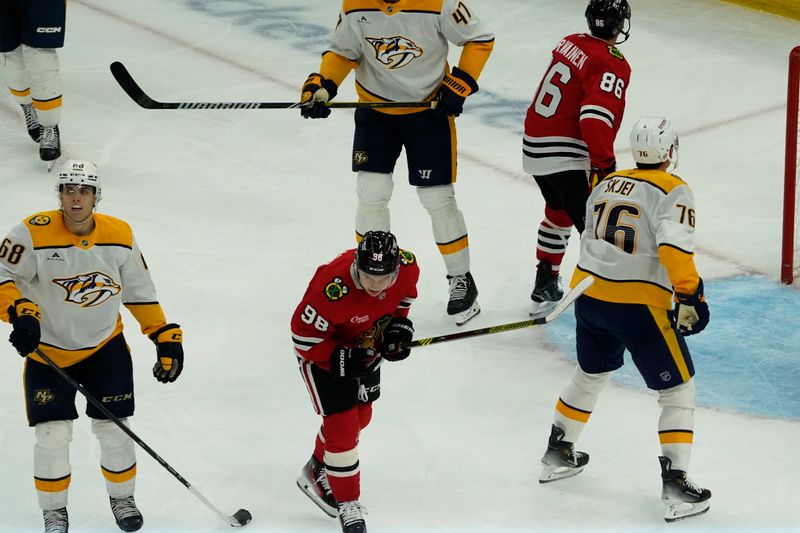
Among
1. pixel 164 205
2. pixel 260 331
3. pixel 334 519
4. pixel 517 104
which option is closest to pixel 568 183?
pixel 260 331

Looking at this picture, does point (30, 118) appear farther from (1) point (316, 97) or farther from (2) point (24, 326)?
(2) point (24, 326)

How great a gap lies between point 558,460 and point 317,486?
2.23 ft

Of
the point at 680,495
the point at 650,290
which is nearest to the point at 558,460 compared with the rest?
the point at 680,495

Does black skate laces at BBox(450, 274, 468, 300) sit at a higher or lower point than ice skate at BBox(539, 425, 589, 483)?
lower

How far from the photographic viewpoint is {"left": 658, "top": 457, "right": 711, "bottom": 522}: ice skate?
3.56m

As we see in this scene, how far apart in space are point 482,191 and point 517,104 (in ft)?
3.78

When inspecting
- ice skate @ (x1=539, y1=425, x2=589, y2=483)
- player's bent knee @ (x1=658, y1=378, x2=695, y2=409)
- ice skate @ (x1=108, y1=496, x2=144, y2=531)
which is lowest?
ice skate @ (x1=108, y1=496, x2=144, y2=531)

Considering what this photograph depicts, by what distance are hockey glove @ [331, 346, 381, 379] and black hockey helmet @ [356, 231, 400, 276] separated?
234 mm

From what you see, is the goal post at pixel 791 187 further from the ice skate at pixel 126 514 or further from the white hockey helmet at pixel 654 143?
the ice skate at pixel 126 514

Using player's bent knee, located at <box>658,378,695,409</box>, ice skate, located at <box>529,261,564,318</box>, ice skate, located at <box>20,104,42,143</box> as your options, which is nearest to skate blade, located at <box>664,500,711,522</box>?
player's bent knee, located at <box>658,378,695,409</box>

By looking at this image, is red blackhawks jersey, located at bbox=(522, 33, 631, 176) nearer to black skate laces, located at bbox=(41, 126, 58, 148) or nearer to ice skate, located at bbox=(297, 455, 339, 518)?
ice skate, located at bbox=(297, 455, 339, 518)

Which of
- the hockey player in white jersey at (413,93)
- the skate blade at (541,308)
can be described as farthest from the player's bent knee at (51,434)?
the skate blade at (541,308)

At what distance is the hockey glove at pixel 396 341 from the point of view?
3.43 metres

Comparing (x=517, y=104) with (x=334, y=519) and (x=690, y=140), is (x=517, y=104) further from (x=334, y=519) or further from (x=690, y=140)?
(x=334, y=519)
